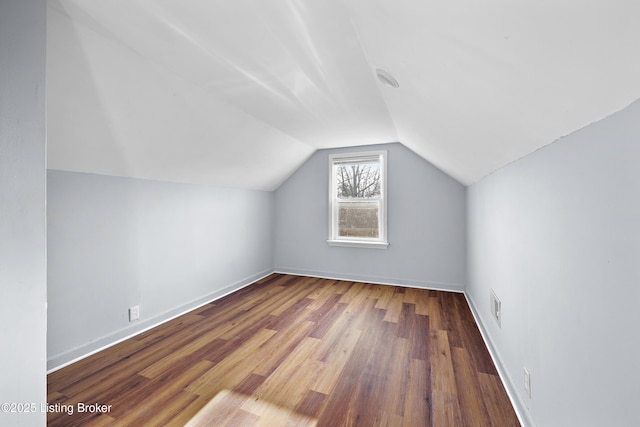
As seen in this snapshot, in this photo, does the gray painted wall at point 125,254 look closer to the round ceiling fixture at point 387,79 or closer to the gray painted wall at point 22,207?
the gray painted wall at point 22,207

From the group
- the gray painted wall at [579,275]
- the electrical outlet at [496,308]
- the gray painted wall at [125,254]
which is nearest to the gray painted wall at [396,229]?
the gray painted wall at [125,254]

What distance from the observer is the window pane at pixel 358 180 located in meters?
4.30

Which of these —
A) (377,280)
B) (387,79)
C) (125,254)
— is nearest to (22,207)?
(125,254)

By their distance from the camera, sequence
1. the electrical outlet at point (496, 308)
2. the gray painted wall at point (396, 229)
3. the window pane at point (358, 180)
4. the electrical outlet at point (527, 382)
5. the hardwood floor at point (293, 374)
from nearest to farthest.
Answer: the electrical outlet at point (527, 382) → the hardwood floor at point (293, 374) → the electrical outlet at point (496, 308) → the gray painted wall at point (396, 229) → the window pane at point (358, 180)

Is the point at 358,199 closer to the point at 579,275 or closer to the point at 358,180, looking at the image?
the point at 358,180

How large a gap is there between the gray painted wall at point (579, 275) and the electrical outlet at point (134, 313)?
3.06 meters

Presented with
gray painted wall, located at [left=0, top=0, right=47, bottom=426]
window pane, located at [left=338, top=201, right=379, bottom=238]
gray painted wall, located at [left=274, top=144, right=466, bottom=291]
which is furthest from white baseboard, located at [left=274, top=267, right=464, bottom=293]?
gray painted wall, located at [left=0, top=0, right=47, bottom=426]

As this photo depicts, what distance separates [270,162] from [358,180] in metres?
1.47

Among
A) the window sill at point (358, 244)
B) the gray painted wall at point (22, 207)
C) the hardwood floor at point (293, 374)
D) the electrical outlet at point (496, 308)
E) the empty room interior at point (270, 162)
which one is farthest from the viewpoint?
the window sill at point (358, 244)

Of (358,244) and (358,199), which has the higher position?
(358,199)

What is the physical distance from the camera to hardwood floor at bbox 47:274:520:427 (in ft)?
5.19

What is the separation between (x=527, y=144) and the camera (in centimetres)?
133

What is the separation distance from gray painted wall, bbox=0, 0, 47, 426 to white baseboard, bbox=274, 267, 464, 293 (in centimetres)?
354

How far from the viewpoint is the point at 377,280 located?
4.20 metres
